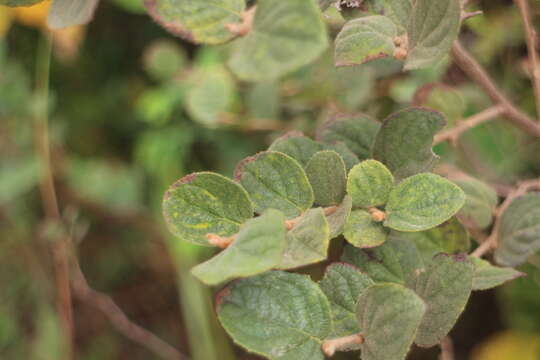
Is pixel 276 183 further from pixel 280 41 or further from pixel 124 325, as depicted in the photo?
pixel 124 325

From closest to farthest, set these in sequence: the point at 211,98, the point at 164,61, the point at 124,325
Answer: the point at 211,98, the point at 164,61, the point at 124,325

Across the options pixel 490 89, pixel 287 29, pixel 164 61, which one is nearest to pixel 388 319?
pixel 287 29

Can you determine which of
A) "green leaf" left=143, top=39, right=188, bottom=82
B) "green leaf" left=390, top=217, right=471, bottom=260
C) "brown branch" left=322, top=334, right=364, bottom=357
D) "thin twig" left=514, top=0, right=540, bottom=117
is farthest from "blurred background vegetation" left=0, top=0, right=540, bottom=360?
"brown branch" left=322, top=334, right=364, bottom=357

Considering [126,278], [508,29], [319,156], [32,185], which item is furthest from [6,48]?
[319,156]

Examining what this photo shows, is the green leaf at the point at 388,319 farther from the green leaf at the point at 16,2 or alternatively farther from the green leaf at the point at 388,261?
the green leaf at the point at 16,2

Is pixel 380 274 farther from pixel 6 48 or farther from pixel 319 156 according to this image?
pixel 6 48

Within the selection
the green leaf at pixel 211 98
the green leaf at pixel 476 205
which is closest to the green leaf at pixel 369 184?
the green leaf at pixel 476 205
